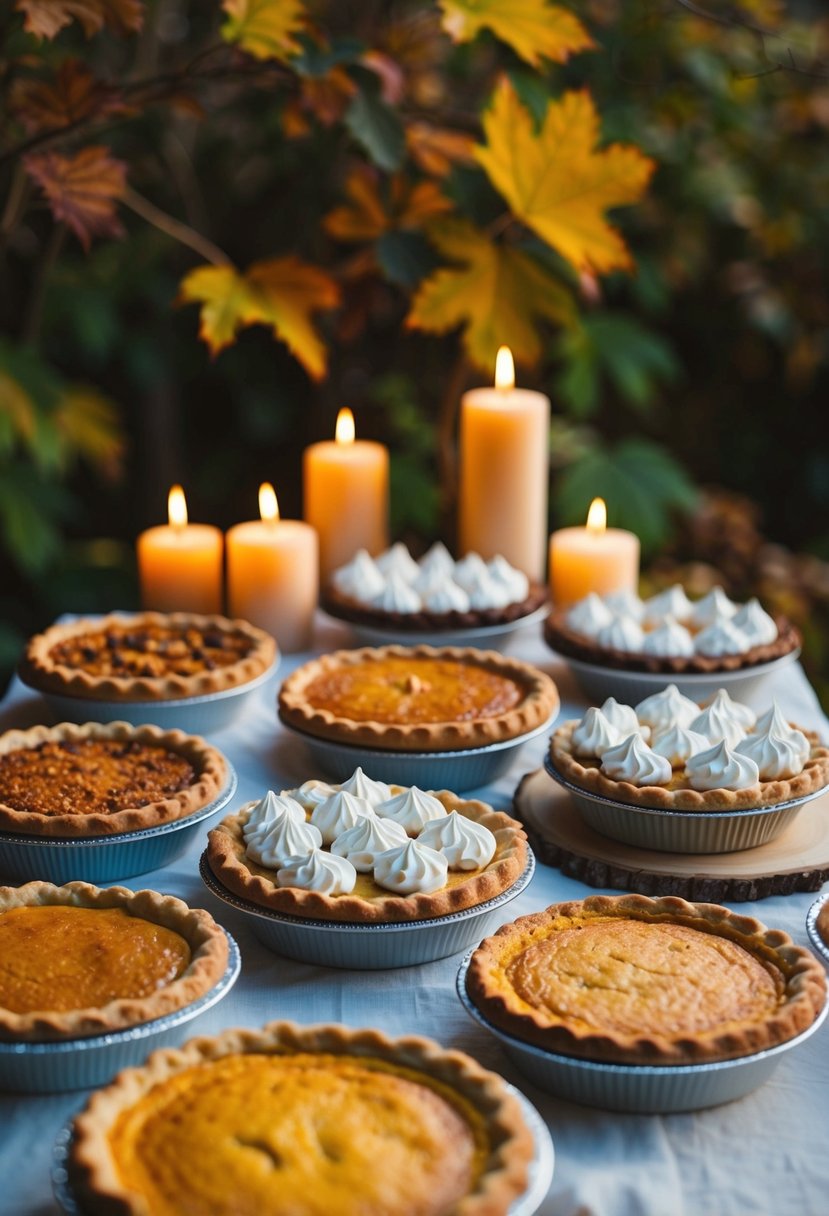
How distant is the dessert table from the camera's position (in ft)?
4.66

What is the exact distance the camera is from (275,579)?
10.3 feet

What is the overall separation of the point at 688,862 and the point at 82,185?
198 centimetres

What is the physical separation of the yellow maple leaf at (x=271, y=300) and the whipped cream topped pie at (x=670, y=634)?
3.22ft

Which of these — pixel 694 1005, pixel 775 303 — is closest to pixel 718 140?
pixel 775 303

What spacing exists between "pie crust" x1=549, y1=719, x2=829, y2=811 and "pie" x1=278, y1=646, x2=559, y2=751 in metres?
0.25

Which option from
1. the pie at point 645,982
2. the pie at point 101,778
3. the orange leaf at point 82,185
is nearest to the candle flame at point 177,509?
the orange leaf at point 82,185

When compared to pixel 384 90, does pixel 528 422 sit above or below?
below

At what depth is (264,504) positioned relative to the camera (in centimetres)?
323

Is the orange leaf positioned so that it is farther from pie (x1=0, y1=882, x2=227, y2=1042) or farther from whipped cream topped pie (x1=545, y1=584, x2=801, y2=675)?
pie (x1=0, y1=882, x2=227, y2=1042)

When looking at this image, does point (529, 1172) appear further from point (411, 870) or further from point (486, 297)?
point (486, 297)

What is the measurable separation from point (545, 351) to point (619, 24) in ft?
4.37

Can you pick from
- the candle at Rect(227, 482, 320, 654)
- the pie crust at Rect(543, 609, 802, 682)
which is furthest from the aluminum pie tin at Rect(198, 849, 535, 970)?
the candle at Rect(227, 482, 320, 654)

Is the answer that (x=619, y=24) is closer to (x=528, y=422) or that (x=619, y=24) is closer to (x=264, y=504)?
(x=528, y=422)

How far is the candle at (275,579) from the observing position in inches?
124
